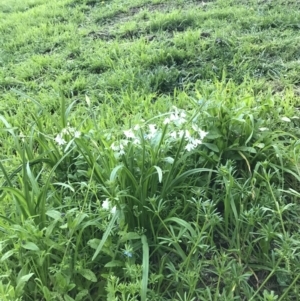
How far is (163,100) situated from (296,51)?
128cm

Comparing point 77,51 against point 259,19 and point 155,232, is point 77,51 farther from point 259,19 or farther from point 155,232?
point 155,232

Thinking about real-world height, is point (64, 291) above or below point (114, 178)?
below

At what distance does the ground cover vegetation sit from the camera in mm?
1825

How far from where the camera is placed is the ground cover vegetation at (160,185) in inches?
71.9

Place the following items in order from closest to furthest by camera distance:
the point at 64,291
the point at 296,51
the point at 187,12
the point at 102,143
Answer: the point at 64,291 < the point at 102,143 < the point at 296,51 < the point at 187,12

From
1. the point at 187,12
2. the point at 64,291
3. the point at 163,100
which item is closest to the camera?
the point at 64,291

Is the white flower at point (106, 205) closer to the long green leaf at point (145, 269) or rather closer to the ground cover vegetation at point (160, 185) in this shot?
the ground cover vegetation at point (160, 185)

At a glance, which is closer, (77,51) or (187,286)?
(187,286)

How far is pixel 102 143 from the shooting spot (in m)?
2.41

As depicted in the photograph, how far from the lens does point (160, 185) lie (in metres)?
2.15

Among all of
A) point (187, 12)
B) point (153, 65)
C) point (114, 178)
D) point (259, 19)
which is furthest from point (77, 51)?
point (114, 178)

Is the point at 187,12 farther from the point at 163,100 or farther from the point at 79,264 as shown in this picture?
the point at 79,264

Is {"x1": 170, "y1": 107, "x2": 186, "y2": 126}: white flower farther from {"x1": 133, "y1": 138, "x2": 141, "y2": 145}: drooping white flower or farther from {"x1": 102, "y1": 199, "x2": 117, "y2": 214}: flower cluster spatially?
{"x1": 102, "y1": 199, "x2": 117, "y2": 214}: flower cluster

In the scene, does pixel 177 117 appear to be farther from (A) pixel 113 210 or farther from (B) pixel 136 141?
(A) pixel 113 210
